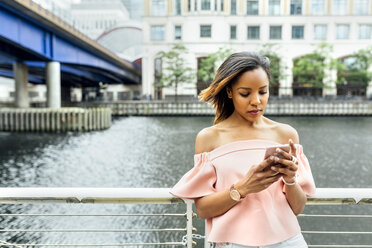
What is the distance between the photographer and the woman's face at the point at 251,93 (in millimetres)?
1735

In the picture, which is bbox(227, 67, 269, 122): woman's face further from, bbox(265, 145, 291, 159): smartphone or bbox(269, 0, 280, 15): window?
bbox(269, 0, 280, 15): window

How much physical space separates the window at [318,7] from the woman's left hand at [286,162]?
5838 centimetres

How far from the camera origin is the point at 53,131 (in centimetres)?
2827

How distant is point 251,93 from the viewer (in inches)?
68.8

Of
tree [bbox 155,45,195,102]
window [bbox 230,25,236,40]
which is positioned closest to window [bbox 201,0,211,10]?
window [bbox 230,25,236,40]

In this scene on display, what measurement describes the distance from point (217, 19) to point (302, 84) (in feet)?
49.3

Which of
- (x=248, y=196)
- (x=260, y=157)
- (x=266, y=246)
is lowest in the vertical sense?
(x=266, y=246)

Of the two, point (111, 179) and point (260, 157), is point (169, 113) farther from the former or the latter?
point (260, 157)

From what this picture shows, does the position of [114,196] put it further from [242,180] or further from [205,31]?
[205,31]

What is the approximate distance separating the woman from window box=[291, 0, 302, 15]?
5676cm

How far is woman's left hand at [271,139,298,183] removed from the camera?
1496 mm

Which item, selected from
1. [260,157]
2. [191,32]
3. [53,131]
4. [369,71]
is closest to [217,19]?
[191,32]

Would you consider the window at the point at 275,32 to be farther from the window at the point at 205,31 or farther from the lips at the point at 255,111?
the lips at the point at 255,111

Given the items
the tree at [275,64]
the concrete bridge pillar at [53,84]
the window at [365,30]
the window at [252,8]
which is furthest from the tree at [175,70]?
the window at [365,30]
